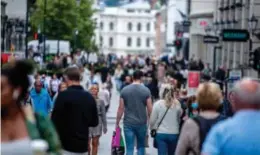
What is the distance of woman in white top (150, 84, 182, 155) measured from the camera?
1634 cm

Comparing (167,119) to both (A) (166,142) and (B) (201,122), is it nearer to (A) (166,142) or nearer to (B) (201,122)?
(A) (166,142)

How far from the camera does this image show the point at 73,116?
39.8ft

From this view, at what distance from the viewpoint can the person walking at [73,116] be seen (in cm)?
1206

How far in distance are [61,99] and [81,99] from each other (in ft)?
0.84

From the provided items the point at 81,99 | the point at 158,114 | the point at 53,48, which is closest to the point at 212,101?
the point at 81,99

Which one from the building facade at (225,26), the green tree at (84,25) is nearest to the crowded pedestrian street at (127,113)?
the building facade at (225,26)

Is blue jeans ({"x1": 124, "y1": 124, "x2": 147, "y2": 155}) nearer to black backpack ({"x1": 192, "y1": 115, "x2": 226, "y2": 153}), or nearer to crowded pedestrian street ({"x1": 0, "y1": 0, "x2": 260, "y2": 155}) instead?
crowded pedestrian street ({"x1": 0, "y1": 0, "x2": 260, "y2": 155})

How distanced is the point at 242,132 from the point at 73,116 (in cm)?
423

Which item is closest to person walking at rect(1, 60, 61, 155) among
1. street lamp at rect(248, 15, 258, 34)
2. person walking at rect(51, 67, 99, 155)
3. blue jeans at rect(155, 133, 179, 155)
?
person walking at rect(51, 67, 99, 155)

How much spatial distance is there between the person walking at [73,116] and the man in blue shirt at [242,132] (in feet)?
13.3

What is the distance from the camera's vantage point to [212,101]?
998 cm

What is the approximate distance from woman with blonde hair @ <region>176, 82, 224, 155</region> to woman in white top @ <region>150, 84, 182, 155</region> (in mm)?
6270

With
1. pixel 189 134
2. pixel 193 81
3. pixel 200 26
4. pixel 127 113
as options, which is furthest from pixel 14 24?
pixel 200 26

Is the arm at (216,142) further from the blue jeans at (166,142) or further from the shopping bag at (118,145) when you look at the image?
the shopping bag at (118,145)
